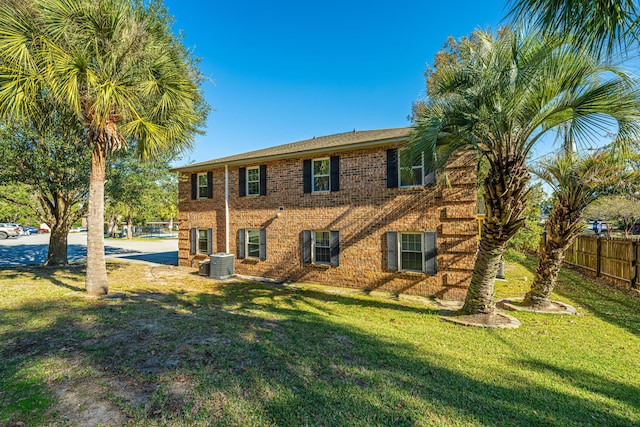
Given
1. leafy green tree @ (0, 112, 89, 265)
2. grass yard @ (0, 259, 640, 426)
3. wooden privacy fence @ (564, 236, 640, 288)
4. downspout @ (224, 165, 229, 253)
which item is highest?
leafy green tree @ (0, 112, 89, 265)

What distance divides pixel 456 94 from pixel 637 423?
601 centimetres

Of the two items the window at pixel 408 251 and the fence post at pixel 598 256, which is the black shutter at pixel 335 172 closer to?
the window at pixel 408 251

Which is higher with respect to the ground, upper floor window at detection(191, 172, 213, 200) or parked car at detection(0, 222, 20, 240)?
upper floor window at detection(191, 172, 213, 200)

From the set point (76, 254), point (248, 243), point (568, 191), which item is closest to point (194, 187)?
point (248, 243)

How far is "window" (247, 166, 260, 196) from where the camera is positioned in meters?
13.0

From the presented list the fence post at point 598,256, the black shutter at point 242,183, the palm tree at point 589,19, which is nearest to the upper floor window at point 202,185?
the black shutter at point 242,183

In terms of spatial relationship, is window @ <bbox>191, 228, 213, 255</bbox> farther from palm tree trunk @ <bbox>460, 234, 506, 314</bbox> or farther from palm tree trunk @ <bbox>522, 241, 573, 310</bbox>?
palm tree trunk @ <bbox>522, 241, 573, 310</bbox>

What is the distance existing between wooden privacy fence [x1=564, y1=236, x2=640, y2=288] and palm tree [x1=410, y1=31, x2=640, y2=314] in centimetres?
694

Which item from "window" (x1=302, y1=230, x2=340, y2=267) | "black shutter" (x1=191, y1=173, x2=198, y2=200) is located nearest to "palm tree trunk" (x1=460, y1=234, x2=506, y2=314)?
"window" (x1=302, y1=230, x2=340, y2=267)

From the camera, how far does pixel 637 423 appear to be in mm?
3256

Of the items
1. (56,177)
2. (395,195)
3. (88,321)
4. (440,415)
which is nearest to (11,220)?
(56,177)

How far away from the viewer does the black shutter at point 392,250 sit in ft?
32.7

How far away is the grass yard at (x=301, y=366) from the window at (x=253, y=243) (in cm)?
489

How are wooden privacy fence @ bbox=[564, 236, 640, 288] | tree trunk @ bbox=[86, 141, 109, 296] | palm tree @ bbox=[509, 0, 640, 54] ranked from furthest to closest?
1. wooden privacy fence @ bbox=[564, 236, 640, 288]
2. tree trunk @ bbox=[86, 141, 109, 296]
3. palm tree @ bbox=[509, 0, 640, 54]
